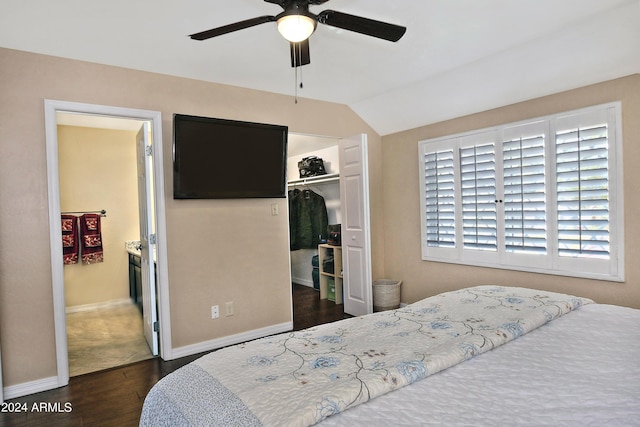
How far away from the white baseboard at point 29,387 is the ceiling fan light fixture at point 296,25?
2742 mm

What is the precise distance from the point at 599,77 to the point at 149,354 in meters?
4.11

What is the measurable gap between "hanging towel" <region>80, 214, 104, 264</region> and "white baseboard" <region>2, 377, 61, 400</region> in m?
2.28

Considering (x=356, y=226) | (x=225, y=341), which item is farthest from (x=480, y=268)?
(x=225, y=341)

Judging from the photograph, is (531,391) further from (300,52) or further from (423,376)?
(300,52)

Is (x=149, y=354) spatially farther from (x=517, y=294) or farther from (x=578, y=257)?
(x=578, y=257)

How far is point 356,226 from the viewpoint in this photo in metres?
3.96

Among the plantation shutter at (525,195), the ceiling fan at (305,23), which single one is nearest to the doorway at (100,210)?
the ceiling fan at (305,23)

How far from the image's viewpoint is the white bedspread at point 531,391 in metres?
0.97

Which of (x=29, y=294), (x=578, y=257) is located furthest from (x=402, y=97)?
(x=29, y=294)

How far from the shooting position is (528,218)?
311 cm

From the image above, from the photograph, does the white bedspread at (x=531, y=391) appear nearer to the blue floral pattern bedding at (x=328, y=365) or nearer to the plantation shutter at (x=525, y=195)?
the blue floral pattern bedding at (x=328, y=365)

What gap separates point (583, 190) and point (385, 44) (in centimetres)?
181

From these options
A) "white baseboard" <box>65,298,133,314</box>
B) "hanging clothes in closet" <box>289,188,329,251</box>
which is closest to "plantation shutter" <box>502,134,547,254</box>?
"hanging clothes in closet" <box>289,188,329,251</box>

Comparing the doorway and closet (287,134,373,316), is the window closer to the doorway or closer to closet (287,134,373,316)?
closet (287,134,373,316)
